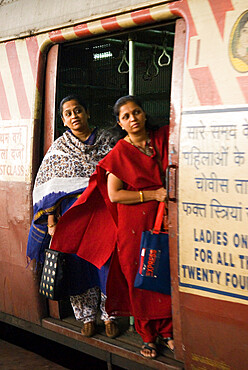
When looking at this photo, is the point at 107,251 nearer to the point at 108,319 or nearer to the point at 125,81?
the point at 108,319

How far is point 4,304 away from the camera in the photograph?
3.84 meters

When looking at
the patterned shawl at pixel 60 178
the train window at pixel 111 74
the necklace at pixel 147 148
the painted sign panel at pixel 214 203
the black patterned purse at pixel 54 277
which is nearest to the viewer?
the painted sign panel at pixel 214 203

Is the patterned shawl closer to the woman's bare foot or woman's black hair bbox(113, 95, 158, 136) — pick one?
woman's black hair bbox(113, 95, 158, 136)

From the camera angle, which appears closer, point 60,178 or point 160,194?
point 160,194

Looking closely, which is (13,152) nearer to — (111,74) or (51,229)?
(51,229)

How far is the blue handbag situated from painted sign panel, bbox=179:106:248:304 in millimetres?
234

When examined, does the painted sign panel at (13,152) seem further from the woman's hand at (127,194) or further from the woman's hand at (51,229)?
the woman's hand at (127,194)

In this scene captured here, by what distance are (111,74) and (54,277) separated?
1.57 metres

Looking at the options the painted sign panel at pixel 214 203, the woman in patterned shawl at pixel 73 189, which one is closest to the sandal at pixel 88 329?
the woman in patterned shawl at pixel 73 189

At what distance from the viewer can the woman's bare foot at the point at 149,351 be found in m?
2.90

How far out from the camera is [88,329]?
3311 mm

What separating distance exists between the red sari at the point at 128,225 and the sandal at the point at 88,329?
0.26 m

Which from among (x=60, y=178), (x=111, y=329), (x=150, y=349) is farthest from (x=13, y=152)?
(x=150, y=349)

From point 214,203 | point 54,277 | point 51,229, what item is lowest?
point 54,277
